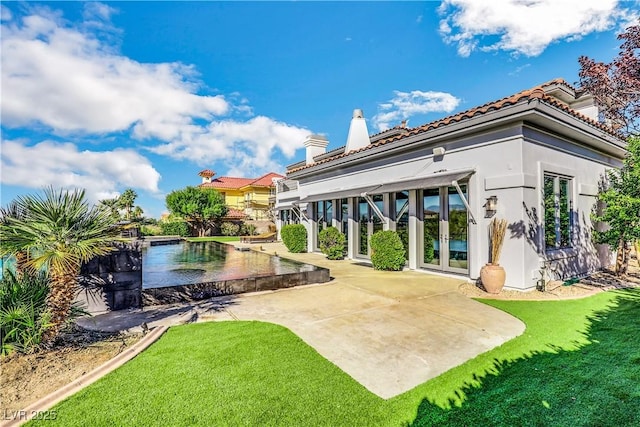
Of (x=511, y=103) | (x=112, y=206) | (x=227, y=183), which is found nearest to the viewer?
(x=112, y=206)

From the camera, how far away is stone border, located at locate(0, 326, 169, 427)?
380 cm

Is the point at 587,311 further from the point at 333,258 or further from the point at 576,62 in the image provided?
the point at 576,62

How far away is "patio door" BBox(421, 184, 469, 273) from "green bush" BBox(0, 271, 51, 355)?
12895mm

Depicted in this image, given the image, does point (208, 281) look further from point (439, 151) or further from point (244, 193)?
point (244, 193)

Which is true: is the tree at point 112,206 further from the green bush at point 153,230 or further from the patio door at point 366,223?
the green bush at point 153,230

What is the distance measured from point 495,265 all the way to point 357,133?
569 inches

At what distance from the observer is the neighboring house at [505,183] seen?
35.1ft

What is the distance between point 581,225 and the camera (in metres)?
13.5

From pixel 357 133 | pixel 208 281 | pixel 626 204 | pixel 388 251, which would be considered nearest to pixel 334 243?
pixel 388 251

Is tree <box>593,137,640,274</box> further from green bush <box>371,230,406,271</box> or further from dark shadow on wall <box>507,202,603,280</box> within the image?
green bush <box>371,230,406,271</box>

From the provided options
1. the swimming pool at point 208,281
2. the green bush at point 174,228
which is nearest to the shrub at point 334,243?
the swimming pool at point 208,281

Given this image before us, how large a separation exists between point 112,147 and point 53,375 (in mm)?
39924

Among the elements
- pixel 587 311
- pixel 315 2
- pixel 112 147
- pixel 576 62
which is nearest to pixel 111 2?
pixel 315 2

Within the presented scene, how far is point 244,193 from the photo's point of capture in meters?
61.7
